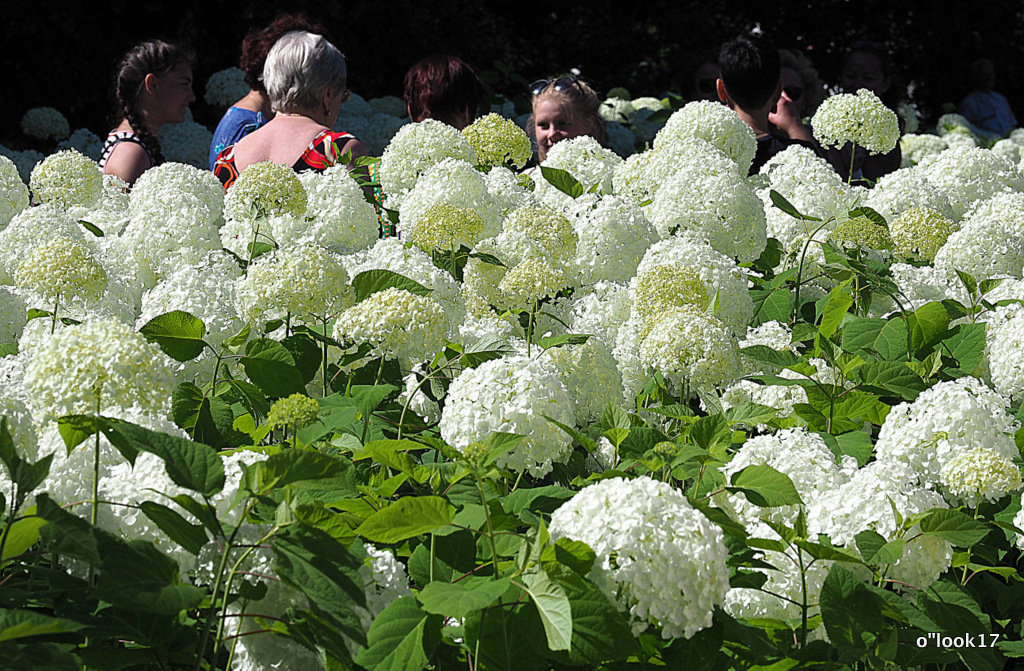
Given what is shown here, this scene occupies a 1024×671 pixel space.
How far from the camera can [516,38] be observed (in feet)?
39.0

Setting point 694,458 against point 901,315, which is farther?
point 901,315

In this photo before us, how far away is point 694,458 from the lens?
4.97 feet

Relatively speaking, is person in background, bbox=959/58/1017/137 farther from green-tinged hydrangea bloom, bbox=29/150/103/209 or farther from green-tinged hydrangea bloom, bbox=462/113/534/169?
green-tinged hydrangea bloom, bbox=29/150/103/209

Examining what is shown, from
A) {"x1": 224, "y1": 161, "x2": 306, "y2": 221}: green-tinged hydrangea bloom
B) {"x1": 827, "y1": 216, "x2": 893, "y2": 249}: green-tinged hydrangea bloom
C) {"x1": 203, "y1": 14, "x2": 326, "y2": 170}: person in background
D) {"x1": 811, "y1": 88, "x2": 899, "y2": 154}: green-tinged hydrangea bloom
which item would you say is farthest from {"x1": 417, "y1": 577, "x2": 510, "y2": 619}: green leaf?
{"x1": 203, "y1": 14, "x2": 326, "y2": 170}: person in background

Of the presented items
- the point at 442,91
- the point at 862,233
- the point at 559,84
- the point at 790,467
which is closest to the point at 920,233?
the point at 862,233

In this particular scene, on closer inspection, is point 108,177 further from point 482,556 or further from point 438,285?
point 482,556

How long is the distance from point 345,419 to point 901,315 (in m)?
1.30

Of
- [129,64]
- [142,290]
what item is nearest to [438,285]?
[142,290]

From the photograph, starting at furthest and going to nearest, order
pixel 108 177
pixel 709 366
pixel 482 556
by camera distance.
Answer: pixel 108 177
pixel 709 366
pixel 482 556

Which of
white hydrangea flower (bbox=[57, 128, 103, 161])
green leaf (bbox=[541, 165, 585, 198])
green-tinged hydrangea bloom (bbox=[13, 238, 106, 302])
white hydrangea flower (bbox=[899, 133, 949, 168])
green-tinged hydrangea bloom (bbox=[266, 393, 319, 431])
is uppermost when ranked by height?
green-tinged hydrangea bloom (bbox=[13, 238, 106, 302])

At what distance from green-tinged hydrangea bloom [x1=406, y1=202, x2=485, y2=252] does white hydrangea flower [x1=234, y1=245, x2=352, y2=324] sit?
1.24 feet

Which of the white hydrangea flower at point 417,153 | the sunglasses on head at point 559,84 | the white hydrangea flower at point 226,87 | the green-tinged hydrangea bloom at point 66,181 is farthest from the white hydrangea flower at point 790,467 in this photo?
the white hydrangea flower at point 226,87

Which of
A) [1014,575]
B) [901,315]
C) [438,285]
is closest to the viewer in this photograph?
[1014,575]

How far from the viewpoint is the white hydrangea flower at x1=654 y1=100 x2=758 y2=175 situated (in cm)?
306
